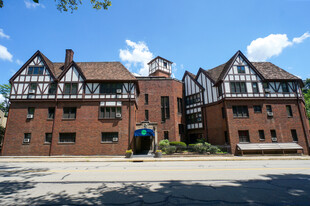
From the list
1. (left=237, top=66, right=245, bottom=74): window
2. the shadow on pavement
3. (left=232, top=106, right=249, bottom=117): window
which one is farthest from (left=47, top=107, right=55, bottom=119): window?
(left=237, top=66, right=245, bottom=74): window

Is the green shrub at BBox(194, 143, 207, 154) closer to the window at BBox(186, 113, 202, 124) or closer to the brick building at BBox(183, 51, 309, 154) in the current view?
the brick building at BBox(183, 51, 309, 154)

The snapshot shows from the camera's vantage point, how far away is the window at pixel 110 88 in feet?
76.0

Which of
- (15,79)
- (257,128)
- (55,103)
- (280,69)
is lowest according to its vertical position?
(257,128)

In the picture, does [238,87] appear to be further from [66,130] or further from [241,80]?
[66,130]

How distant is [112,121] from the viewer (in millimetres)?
22125

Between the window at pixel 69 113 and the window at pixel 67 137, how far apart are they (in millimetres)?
2402

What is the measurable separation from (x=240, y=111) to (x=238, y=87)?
3728mm

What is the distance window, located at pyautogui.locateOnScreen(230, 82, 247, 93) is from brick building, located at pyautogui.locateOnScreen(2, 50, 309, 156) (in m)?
0.14

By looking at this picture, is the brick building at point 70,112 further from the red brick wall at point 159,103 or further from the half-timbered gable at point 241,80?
the half-timbered gable at point 241,80

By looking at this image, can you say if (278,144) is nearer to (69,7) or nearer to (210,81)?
(210,81)

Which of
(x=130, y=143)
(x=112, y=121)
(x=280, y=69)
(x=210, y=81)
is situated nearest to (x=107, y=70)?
(x=112, y=121)

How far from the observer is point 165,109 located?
27484mm

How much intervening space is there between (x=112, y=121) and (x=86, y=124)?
143 inches

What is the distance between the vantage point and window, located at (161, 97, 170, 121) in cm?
2733
